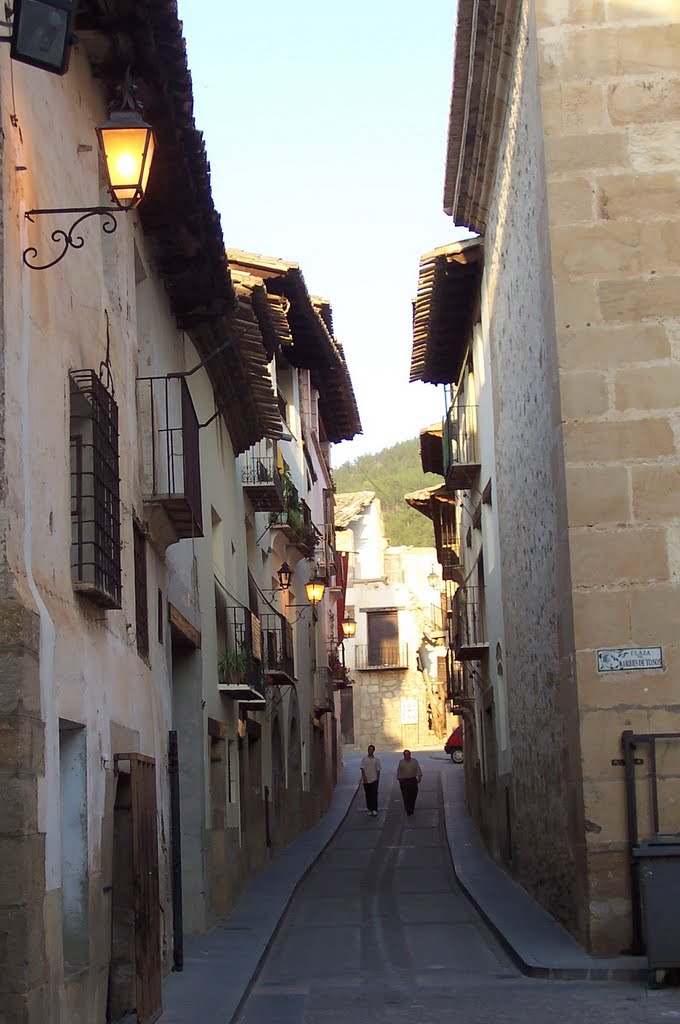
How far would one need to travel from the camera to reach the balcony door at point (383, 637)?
193ft

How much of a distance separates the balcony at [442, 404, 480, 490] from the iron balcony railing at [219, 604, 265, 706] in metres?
4.94

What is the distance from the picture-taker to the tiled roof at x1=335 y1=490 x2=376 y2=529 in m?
60.3

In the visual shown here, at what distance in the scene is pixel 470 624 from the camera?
2622 cm

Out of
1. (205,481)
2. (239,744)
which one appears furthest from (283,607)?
(205,481)

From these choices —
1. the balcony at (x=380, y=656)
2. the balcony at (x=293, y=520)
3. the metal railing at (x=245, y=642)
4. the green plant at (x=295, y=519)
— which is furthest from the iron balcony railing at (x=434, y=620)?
the metal railing at (x=245, y=642)

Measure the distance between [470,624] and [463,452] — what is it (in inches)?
126

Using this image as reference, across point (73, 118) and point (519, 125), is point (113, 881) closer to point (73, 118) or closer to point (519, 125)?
point (73, 118)

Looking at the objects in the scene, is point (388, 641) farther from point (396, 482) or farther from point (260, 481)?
point (260, 481)

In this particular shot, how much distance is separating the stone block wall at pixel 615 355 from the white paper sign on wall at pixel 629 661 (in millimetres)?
69

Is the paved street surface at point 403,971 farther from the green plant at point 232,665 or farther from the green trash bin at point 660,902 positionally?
the green plant at point 232,665

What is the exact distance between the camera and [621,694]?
1252 centimetres

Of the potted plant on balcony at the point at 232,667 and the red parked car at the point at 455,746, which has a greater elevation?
the potted plant on balcony at the point at 232,667

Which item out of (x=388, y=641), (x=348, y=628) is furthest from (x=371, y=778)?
(x=388, y=641)

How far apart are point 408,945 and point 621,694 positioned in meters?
3.54
